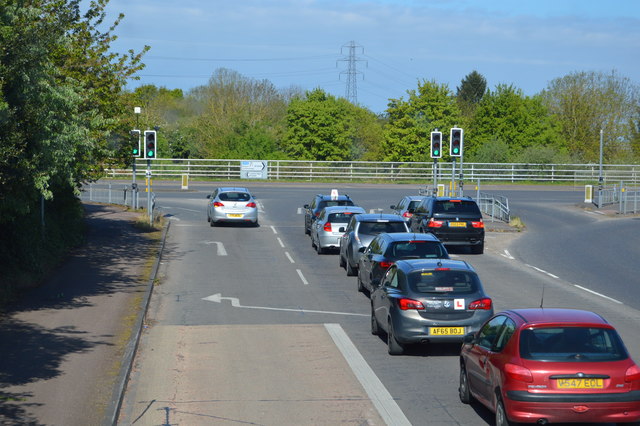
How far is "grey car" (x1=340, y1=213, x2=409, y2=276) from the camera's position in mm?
23062

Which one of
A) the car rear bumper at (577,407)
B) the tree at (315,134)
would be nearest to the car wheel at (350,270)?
the car rear bumper at (577,407)

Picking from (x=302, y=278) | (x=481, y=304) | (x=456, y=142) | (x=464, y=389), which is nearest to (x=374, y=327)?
(x=481, y=304)

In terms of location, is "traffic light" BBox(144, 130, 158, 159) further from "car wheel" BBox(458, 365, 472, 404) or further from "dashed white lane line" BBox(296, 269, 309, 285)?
"car wheel" BBox(458, 365, 472, 404)

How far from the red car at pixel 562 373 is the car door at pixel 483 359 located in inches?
5.4

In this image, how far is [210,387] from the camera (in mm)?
12055

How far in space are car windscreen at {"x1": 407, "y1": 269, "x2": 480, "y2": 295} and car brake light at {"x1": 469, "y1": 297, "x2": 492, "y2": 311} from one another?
19 cm

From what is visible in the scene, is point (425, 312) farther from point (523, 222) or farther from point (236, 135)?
point (236, 135)

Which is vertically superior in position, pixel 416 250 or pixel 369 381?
pixel 416 250

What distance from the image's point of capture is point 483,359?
1016 centimetres

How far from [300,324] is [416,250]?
3.38 m

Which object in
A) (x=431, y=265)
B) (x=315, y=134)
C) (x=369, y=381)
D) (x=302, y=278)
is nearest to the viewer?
(x=369, y=381)

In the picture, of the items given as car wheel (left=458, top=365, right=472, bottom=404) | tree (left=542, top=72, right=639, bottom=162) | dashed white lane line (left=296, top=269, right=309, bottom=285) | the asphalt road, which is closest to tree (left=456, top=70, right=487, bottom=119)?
tree (left=542, top=72, right=639, bottom=162)

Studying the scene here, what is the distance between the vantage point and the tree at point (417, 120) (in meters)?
78.6

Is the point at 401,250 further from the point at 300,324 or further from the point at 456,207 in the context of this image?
the point at 456,207
